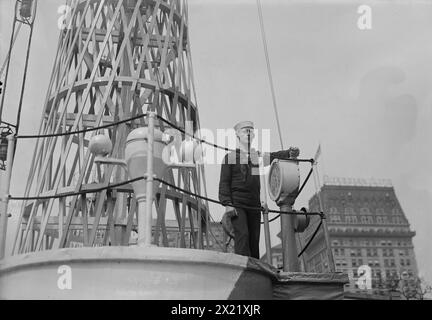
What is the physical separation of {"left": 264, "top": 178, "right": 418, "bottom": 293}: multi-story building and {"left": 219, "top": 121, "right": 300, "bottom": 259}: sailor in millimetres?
574

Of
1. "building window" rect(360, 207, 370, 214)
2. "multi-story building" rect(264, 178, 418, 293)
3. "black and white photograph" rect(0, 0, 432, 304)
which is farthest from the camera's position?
"building window" rect(360, 207, 370, 214)

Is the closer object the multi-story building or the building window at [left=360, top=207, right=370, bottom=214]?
the multi-story building

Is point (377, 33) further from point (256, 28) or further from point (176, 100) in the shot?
point (176, 100)

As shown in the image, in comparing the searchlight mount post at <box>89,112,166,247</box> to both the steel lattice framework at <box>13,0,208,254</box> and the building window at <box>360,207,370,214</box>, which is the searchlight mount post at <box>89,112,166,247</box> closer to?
the steel lattice framework at <box>13,0,208,254</box>

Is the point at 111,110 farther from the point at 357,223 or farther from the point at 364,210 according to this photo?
the point at 357,223

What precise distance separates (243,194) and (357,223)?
549 inches

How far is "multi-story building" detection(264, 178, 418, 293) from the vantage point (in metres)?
5.84

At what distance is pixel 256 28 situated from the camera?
748 cm

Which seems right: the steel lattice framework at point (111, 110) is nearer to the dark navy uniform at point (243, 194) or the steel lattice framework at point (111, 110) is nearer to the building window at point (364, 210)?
the dark navy uniform at point (243, 194)

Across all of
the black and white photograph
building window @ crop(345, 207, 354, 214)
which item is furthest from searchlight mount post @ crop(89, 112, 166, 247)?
building window @ crop(345, 207, 354, 214)

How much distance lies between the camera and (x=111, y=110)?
683 centimetres

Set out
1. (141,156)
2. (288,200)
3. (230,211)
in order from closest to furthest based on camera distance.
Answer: (141,156) < (230,211) < (288,200)

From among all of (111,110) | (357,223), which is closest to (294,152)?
(111,110)
